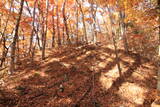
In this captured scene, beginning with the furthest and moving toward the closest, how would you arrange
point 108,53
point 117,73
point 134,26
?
point 134,26 → point 108,53 → point 117,73

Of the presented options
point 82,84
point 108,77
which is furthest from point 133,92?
point 82,84

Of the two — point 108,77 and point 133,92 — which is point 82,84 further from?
point 133,92

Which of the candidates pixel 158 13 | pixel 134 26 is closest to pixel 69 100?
pixel 158 13

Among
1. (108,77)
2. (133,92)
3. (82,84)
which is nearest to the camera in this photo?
(133,92)

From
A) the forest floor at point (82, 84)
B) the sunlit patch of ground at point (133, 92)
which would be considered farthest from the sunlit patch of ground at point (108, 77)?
the sunlit patch of ground at point (133, 92)

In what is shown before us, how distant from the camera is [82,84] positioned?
11648 mm

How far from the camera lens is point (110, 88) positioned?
11.3 metres

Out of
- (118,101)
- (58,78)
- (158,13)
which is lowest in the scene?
(118,101)

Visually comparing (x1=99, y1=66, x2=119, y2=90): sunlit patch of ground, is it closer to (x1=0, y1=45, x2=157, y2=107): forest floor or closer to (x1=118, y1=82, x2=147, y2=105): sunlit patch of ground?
(x1=0, y1=45, x2=157, y2=107): forest floor

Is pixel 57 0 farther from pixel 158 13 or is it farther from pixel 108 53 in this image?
pixel 158 13

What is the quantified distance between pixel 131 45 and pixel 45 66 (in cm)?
1509

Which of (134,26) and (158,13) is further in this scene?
(134,26)

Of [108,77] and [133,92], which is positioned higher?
[108,77]

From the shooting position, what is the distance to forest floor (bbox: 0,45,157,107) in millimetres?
9430
